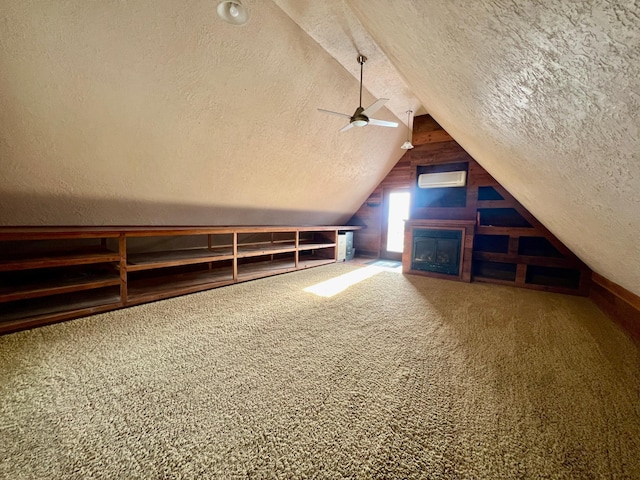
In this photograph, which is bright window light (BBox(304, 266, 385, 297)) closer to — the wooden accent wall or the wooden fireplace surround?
the wooden fireplace surround

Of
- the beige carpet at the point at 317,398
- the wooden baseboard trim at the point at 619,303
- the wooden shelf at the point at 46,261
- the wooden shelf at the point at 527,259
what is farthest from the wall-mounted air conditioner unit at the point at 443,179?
the wooden shelf at the point at 46,261

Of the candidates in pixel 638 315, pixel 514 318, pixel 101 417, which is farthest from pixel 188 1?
pixel 638 315

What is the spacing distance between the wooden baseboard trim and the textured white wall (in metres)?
3.56

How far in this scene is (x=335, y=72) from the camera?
9.25 feet

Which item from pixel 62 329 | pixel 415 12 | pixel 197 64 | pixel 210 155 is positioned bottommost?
pixel 62 329

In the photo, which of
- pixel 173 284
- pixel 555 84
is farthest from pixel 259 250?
pixel 555 84

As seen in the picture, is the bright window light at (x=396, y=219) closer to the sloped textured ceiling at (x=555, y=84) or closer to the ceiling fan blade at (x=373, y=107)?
the ceiling fan blade at (x=373, y=107)

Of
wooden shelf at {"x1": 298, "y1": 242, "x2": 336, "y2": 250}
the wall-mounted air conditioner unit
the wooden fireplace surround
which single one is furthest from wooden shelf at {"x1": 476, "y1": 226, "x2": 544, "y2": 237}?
wooden shelf at {"x1": 298, "y1": 242, "x2": 336, "y2": 250}

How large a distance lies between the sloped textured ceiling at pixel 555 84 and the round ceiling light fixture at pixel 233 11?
2.55 ft

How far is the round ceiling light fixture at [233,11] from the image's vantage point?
1510mm

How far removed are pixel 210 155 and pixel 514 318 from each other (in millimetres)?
3673

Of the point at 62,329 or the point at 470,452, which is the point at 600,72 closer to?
the point at 470,452

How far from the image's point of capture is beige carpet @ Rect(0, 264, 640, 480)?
889mm

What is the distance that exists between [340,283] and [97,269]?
3.11m
